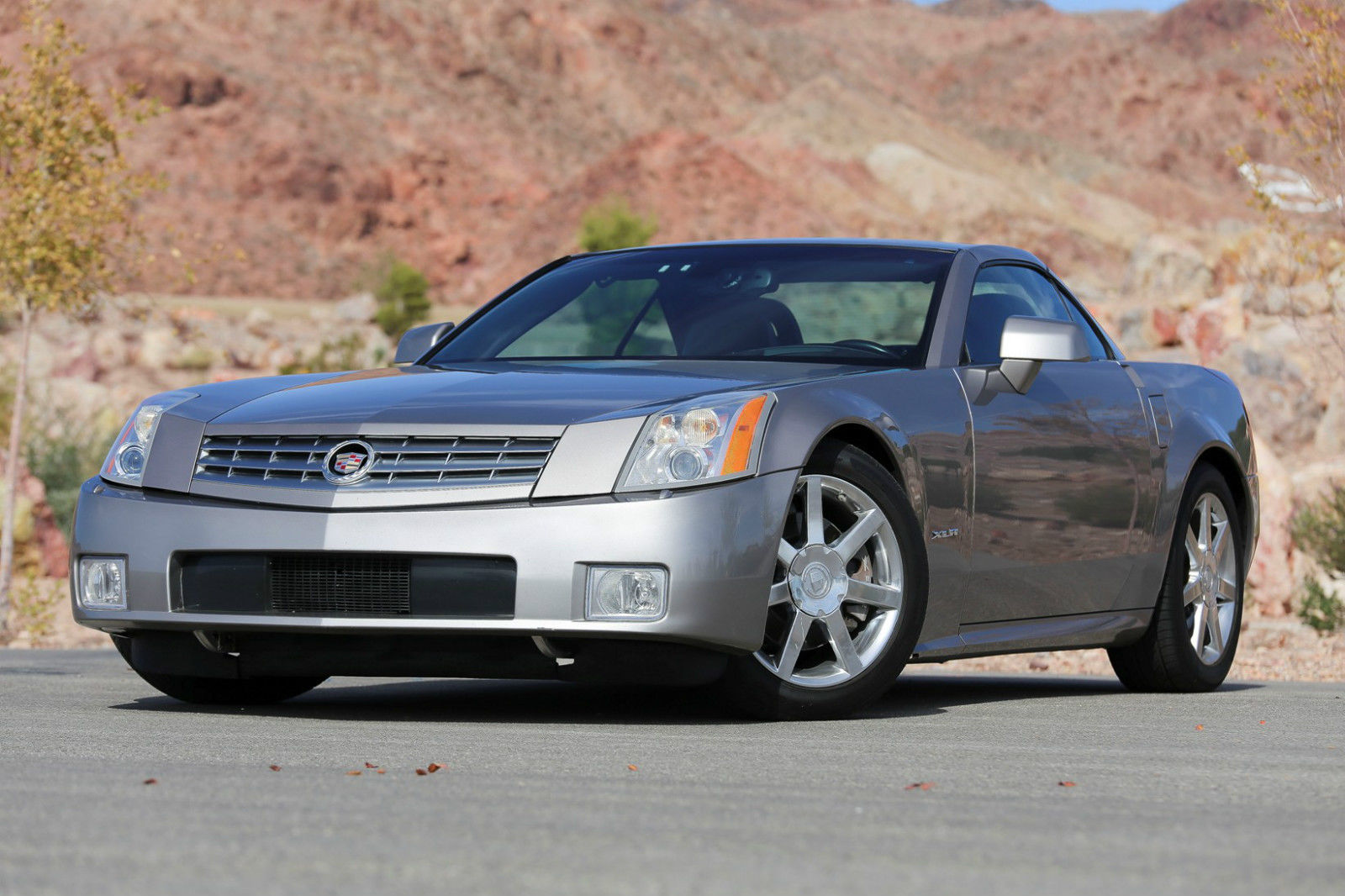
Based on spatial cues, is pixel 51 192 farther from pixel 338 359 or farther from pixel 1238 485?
pixel 338 359

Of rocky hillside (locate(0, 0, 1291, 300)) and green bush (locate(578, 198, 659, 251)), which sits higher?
rocky hillside (locate(0, 0, 1291, 300))

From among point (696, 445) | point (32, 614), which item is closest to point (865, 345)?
point (696, 445)

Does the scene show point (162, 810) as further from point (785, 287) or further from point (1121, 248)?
point (1121, 248)

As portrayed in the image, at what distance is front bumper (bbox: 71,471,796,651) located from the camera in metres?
5.56

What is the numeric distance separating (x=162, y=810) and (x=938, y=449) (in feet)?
10.4

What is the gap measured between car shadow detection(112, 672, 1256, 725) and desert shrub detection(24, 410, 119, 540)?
1317cm

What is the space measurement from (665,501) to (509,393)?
0.71 metres

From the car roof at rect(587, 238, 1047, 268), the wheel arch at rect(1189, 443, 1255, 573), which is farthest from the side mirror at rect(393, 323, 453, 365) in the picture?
the wheel arch at rect(1189, 443, 1255, 573)

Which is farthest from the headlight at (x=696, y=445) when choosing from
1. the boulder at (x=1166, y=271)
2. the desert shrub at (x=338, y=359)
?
the boulder at (x=1166, y=271)

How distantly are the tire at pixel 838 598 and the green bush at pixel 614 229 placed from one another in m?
66.0

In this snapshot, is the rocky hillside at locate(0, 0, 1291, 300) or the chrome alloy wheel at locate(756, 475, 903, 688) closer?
the chrome alloy wheel at locate(756, 475, 903, 688)

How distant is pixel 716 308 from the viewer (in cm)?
706

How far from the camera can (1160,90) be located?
429 ft

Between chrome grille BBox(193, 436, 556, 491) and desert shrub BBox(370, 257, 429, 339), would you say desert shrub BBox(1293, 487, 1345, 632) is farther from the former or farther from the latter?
desert shrub BBox(370, 257, 429, 339)
